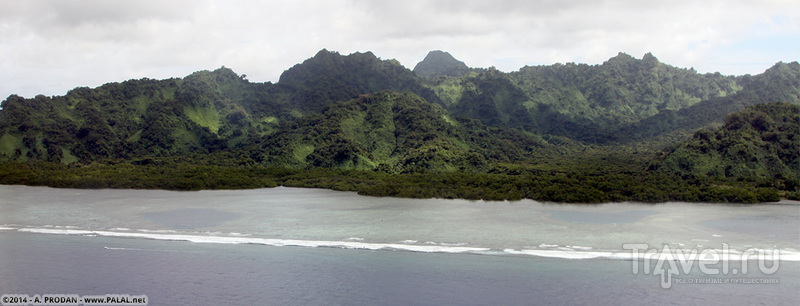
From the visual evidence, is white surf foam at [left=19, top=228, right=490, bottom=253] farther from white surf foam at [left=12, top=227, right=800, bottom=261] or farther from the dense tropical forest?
the dense tropical forest

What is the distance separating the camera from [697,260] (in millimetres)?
28562

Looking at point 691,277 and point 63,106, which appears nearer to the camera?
point 691,277

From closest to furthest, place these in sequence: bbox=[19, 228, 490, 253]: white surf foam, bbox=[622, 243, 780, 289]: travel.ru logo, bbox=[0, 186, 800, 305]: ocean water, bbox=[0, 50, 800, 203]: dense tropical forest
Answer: bbox=[0, 186, 800, 305]: ocean water < bbox=[622, 243, 780, 289]: travel.ru logo < bbox=[19, 228, 490, 253]: white surf foam < bbox=[0, 50, 800, 203]: dense tropical forest

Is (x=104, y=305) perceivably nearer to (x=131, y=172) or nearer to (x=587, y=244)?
(x=587, y=244)

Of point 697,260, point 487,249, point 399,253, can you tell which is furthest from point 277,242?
point 697,260

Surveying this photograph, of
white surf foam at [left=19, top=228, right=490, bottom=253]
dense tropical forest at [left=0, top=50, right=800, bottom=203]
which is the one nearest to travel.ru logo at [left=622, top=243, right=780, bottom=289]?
white surf foam at [left=19, top=228, right=490, bottom=253]

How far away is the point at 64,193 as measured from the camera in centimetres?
6003

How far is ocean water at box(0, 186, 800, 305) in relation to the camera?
79.0 ft

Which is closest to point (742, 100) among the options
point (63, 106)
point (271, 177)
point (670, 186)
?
point (670, 186)

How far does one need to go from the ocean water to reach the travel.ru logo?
0.15m

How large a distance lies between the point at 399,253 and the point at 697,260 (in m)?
15.6

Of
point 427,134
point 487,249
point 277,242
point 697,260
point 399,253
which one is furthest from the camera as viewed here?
point 427,134

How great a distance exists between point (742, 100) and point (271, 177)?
121196 mm

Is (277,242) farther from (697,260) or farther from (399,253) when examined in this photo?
(697,260)
